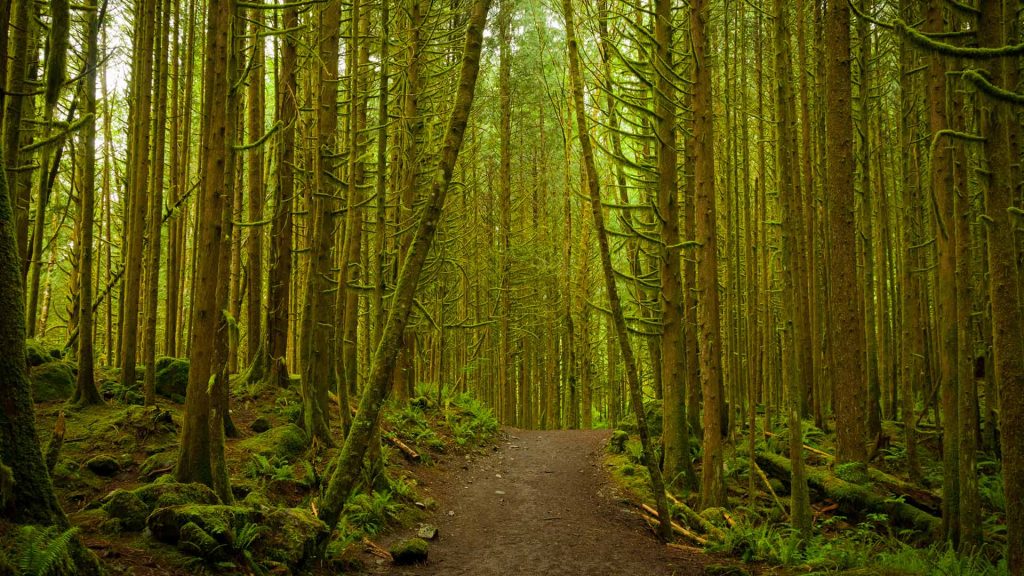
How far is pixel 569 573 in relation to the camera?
19.5 ft

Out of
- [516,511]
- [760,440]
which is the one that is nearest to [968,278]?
[516,511]

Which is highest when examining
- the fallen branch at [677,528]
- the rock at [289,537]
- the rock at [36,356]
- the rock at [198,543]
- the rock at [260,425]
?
the rock at [36,356]

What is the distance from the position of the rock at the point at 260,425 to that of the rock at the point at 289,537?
11.8 feet

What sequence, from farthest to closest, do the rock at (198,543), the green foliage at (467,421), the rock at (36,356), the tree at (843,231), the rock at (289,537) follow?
the green foliage at (467,421)
the tree at (843,231)
the rock at (36,356)
the rock at (289,537)
the rock at (198,543)

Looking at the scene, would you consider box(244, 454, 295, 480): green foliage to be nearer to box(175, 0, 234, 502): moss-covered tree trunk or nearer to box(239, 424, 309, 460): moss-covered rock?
box(239, 424, 309, 460): moss-covered rock

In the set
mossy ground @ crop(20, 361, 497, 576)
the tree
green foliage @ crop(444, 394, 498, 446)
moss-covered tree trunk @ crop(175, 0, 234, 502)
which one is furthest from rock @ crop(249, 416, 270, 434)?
the tree

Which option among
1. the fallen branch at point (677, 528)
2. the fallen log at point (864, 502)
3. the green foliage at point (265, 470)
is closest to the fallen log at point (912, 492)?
the fallen log at point (864, 502)

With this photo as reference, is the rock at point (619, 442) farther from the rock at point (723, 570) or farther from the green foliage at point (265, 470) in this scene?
the green foliage at point (265, 470)

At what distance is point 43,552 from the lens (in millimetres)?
2887

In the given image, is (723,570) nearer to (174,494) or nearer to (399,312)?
(399,312)

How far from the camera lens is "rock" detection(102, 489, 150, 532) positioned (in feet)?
15.2

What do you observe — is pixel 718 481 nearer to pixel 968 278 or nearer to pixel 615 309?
pixel 615 309

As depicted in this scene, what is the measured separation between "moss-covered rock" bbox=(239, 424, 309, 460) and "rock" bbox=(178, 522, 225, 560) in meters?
3.14

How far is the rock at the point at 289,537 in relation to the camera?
496 cm
